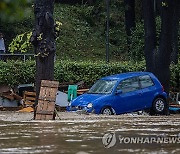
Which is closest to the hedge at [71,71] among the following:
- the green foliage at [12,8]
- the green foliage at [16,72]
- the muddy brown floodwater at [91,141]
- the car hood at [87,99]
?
the green foliage at [16,72]

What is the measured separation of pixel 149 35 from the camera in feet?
70.1

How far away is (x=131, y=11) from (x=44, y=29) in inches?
1012

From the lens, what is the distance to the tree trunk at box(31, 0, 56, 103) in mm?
14461

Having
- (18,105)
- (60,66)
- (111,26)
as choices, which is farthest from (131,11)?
(18,105)

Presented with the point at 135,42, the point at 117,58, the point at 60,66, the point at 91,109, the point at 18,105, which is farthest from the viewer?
the point at 117,58

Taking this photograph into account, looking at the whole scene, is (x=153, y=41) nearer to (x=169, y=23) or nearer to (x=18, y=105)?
(x=169, y=23)

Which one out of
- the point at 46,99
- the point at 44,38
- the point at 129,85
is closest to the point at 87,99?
the point at 129,85

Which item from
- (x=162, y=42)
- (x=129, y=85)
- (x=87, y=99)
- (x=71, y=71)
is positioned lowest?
(x=87, y=99)

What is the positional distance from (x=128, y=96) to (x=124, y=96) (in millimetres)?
176

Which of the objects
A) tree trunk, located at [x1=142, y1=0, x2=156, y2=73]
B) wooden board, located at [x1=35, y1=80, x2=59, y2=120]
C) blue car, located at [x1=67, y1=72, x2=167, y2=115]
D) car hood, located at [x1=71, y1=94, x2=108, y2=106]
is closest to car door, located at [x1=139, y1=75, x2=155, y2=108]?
blue car, located at [x1=67, y1=72, x2=167, y2=115]

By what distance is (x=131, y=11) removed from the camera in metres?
39.6

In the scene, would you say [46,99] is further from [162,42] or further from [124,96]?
[162,42]

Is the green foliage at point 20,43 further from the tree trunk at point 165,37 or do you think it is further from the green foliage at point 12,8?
the green foliage at point 12,8

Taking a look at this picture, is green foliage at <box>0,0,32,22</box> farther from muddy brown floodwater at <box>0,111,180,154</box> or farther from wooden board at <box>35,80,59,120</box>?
wooden board at <box>35,80,59,120</box>
